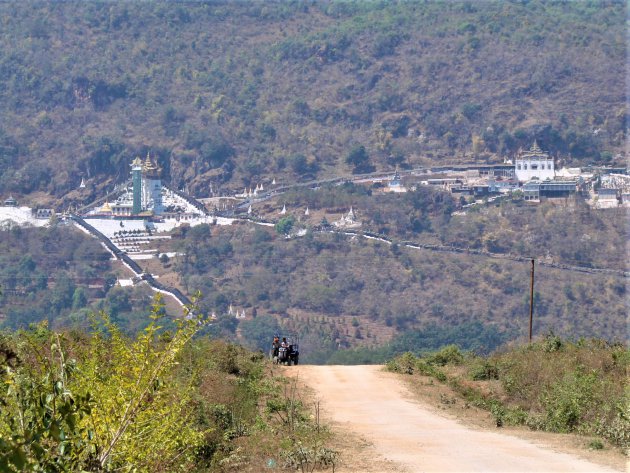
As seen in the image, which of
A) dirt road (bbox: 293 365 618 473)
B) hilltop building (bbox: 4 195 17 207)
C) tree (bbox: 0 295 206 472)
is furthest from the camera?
hilltop building (bbox: 4 195 17 207)

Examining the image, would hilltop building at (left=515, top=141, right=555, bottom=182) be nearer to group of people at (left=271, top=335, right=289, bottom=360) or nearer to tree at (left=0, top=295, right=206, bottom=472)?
group of people at (left=271, top=335, right=289, bottom=360)

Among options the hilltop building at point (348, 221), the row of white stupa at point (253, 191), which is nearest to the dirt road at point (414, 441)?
the hilltop building at point (348, 221)

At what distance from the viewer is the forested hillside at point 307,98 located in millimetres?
161875

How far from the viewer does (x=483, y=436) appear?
724 inches

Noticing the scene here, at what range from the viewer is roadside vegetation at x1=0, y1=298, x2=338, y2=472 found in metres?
9.21

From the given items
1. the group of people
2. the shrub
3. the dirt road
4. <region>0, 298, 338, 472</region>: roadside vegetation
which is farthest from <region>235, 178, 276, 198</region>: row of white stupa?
<region>0, 298, 338, 472</region>: roadside vegetation

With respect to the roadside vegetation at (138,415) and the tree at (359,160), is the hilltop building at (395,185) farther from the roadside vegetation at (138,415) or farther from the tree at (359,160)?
the roadside vegetation at (138,415)

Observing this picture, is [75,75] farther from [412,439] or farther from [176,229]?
[412,439]

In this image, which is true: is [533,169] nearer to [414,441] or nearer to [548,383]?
[548,383]

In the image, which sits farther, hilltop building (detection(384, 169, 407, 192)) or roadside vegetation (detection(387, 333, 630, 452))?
hilltop building (detection(384, 169, 407, 192))

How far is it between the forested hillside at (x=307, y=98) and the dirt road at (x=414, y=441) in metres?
136

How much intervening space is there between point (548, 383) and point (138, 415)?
12578 mm

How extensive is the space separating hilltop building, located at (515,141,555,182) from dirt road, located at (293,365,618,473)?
129m

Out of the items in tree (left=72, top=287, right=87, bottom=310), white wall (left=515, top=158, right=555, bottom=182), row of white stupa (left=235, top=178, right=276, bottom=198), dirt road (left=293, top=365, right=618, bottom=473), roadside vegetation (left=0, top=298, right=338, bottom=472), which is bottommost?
tree (left=72, top=287, right=87, bottom=310)
